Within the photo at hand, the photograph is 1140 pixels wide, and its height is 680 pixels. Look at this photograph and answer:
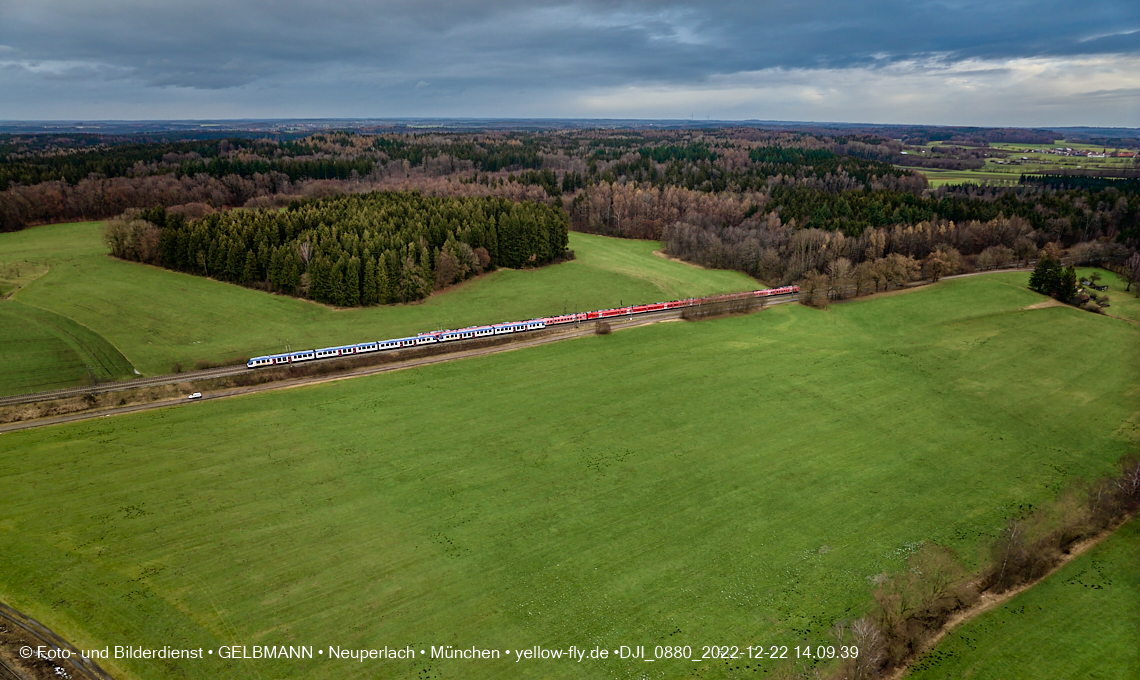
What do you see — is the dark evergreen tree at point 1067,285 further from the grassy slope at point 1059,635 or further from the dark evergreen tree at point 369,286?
the dark evergreen tree at point 369,286

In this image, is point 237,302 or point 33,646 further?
point 237,302

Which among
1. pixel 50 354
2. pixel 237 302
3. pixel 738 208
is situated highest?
pixel 738 208

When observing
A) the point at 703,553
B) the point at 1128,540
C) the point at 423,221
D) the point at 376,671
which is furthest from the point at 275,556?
the point at 423,221

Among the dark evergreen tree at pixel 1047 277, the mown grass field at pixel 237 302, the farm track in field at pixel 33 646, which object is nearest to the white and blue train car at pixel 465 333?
the mown grass field at pixel 237 302

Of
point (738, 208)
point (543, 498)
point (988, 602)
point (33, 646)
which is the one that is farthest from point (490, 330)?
point (738, 208)

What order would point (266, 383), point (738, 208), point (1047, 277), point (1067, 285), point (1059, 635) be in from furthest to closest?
point (738, 208)
point (1047, 277)
point (1067, 285)
point (266, 383)
point (1059, 635)

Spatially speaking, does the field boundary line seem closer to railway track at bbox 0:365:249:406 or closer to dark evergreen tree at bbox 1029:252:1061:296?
dark evergreen tree at bbox 1029:252:1061:296

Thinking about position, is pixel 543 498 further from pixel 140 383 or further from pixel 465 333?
pixel 140 383
